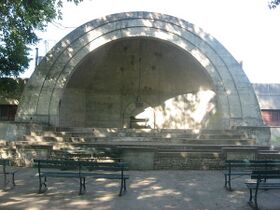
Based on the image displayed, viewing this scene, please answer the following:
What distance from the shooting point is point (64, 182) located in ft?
27.4

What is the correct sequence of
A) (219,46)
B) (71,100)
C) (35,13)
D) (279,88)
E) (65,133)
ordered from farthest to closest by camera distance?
(279,88) < (71,100) < (219,46) < (65,133) < (35,13)

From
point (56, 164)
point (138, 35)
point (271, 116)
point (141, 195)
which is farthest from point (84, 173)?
point (271, 116)

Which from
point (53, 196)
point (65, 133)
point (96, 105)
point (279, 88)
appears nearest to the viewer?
point (53, 196)

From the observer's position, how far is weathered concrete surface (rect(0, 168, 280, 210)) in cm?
627

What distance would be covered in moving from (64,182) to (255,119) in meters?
10.4

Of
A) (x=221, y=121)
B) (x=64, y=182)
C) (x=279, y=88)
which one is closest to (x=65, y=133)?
(x=64, y=182)

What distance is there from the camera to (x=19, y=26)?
1305cm

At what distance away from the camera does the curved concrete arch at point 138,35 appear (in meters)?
16.0

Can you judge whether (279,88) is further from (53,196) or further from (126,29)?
(53,196)

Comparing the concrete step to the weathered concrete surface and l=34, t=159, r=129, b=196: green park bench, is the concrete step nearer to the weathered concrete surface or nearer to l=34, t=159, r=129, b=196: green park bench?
the weathered concrete surface

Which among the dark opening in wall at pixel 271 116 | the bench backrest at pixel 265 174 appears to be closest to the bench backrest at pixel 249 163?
→ the bench backrest at pixel 265 174

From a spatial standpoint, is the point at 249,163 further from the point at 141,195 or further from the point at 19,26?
the point at 19,26

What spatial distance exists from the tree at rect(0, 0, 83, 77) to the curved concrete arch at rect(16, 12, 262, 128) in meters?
1.22

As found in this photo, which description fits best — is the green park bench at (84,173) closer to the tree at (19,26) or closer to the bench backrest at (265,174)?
the bench backrest at (265,174)
